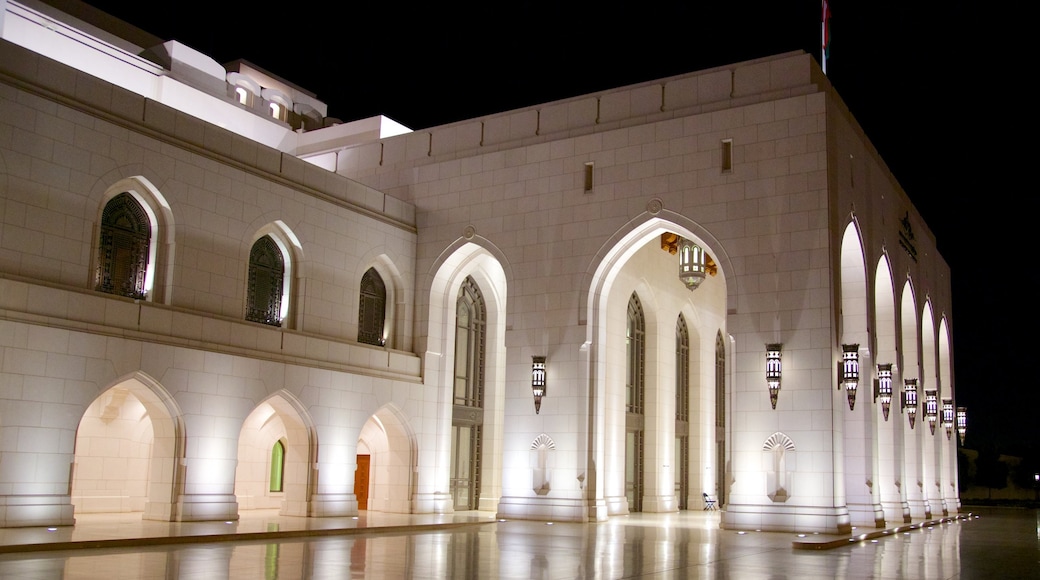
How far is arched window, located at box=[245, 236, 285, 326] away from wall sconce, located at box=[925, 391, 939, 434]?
69.9ft

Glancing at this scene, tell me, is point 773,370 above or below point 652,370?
below

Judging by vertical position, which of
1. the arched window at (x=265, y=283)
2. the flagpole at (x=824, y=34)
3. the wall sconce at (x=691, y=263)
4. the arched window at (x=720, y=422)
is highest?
the flagpole at (x=824, y=34)

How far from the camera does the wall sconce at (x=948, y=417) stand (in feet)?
116

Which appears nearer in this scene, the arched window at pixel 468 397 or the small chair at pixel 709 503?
the arched window at pixel 468 397

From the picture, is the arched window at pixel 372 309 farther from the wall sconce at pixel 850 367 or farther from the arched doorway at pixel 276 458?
the wall sconce at pixel 850 367

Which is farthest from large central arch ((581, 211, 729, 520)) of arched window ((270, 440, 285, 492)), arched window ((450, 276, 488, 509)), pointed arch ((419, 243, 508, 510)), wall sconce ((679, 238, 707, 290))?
arched window ((270, 440, 285, 492))

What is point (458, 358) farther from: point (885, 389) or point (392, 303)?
point (885, 389)

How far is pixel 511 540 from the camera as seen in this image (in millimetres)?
17156

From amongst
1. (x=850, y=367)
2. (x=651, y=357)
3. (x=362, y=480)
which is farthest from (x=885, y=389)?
(x=362, y=480)

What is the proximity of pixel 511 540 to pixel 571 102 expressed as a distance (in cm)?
1242

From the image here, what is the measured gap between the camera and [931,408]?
3275 centimetres

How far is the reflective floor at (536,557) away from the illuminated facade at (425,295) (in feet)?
11.1

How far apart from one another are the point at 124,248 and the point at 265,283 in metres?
3.70

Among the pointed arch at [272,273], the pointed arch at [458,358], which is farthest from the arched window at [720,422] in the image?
the pointed arch at [272,273]
